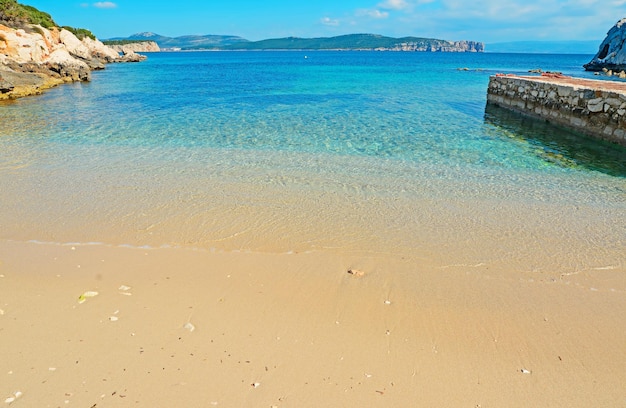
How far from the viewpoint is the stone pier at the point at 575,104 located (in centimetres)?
1237

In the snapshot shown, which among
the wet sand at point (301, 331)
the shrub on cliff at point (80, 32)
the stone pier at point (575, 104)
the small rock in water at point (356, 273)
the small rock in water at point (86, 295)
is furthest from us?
the shrub on cliff at point (80, 32)

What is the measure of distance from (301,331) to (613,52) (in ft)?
274

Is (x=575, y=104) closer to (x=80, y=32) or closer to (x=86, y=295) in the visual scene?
(x=86, y=295)

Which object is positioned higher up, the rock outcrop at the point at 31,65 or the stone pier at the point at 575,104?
the rock outcrop at the point at 31,65

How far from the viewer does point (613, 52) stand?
2562 inches

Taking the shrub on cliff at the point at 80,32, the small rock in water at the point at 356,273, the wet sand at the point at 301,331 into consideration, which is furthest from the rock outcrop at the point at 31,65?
the shrub on cliff at the point at 80,32

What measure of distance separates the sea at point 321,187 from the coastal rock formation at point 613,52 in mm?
62235

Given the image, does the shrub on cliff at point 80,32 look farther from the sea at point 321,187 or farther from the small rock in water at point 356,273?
the small rock in water at point 356,273

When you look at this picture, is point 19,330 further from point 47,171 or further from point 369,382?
point 47,171

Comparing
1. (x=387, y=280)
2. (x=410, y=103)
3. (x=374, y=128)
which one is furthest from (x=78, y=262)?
(x=410, y=103)

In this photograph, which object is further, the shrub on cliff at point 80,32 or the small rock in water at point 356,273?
the shrub on cliff at point 80,32

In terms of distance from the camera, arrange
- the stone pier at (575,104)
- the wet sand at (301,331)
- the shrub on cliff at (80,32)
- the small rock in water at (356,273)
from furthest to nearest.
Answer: the shrub on cliff at (80,32)
the stone pier at (575,104)
the small rock in water at (356,273)
the wet sand at (301,331)

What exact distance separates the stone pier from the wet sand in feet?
31.8

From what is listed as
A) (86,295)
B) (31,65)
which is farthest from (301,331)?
(31,65)
